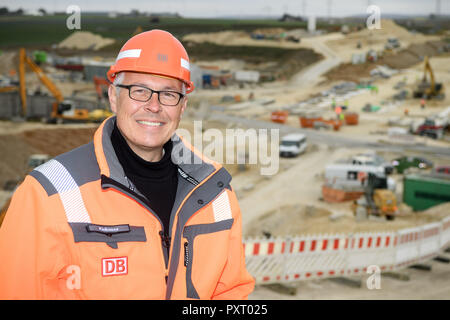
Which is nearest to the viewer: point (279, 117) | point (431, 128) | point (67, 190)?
point (67, 190)

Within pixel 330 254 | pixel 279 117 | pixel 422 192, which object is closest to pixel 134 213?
pixel 330 254

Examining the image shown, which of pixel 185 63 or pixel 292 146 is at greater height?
pixel 185 63

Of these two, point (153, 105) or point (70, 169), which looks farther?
point (153, 105)

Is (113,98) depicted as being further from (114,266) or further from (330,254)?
(330,254)

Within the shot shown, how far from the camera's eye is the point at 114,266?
2.32 metres

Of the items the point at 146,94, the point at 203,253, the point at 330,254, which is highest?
the point at 146,94

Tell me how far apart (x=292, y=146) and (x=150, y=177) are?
26500 mm

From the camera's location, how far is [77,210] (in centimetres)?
226

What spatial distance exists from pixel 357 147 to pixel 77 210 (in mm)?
29420

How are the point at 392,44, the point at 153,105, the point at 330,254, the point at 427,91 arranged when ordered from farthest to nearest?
the point at 392,44 → the point at 427,91 → the point at 330,254 → the point at 153,105

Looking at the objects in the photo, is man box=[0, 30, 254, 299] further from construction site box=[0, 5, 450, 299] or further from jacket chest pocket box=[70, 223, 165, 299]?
construction site box=[0, 5, 450, 299]

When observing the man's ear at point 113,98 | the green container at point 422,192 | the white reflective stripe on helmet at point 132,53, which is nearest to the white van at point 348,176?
the green container at point 422,192

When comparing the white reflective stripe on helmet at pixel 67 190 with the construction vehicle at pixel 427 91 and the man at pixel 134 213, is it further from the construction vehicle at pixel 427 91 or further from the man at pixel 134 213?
the construction vehicle at pixel 427 91

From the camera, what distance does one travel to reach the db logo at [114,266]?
231 centimetres
